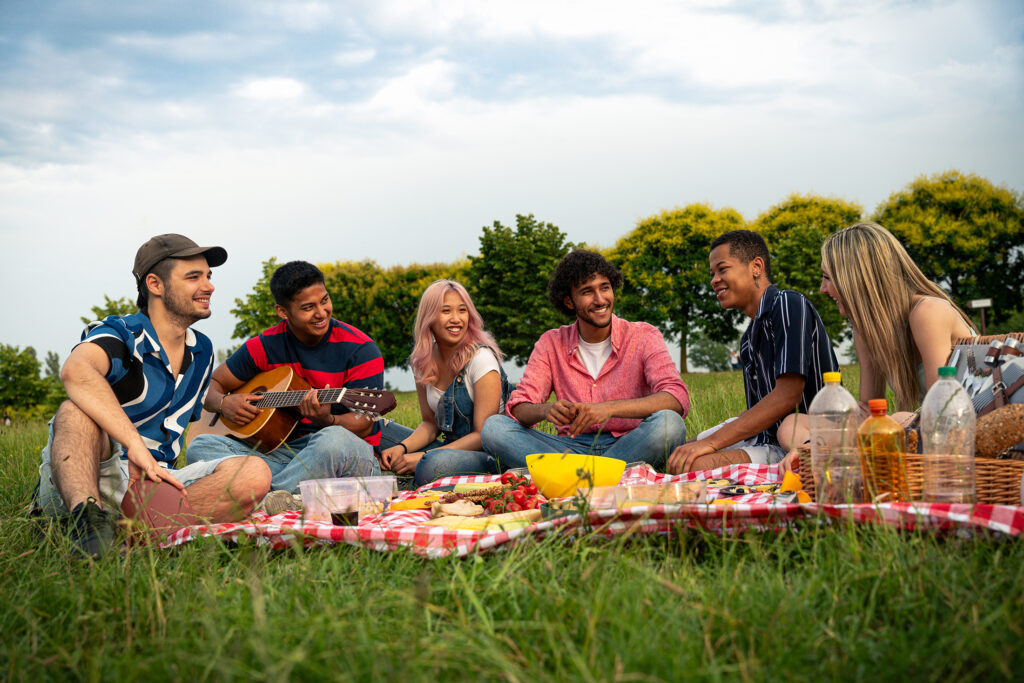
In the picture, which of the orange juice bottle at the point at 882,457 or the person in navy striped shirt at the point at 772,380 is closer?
the orange juice bottle at the point at 882,457

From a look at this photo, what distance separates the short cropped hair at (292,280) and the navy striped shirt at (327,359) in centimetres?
42

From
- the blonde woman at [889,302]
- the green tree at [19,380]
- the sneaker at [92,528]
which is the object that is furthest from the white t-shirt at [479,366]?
the green tree at [19,380]

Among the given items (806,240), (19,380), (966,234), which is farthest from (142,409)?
(966,234)

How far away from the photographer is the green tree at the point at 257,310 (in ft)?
96.5

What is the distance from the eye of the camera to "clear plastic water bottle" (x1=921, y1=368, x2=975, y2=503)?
2.58m

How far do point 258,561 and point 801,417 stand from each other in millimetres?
2973

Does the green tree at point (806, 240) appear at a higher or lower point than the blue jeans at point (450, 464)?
higher

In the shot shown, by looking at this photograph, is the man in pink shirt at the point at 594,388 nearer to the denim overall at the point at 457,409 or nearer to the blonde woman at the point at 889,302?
the denim overall at the point at 457,409

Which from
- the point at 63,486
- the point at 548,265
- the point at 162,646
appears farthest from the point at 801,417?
the point at 548,265

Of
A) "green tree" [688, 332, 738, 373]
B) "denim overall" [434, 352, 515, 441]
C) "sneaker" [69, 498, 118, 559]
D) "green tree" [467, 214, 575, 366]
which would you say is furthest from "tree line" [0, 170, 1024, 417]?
"sneaker" [69, 498, 118, 559]

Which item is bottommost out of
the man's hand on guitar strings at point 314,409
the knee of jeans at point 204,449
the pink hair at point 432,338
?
the knee of jeans at point 204,449

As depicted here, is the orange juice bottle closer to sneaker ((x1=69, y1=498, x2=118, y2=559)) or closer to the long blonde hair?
the long blonde hair

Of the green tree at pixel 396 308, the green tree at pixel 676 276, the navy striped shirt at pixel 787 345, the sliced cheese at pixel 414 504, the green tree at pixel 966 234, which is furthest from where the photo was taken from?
the green tree at pixel 396 308

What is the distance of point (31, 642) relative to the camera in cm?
207
